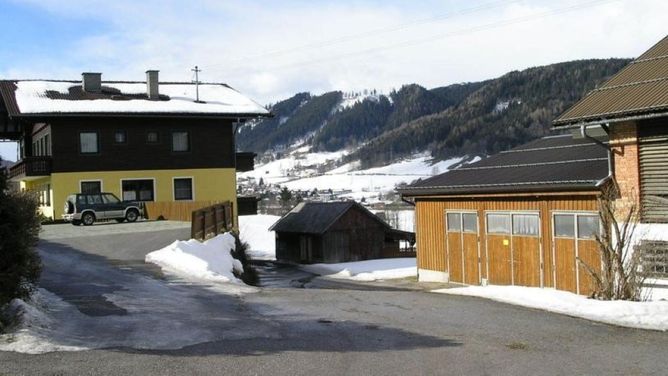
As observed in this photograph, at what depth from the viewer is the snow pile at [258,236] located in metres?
70.2

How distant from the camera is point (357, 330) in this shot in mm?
10672

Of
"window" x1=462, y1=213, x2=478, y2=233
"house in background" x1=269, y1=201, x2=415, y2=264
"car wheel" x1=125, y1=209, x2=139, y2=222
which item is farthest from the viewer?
"house in background" x1=269, y1=201, x2=415, y2=264

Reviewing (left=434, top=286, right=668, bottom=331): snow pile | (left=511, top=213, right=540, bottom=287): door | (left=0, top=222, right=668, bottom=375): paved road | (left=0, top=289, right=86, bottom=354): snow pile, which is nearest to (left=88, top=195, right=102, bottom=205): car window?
(left=0, top=222, right=668, bottom=375): paved road

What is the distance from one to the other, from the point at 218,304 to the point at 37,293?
9.98 feet

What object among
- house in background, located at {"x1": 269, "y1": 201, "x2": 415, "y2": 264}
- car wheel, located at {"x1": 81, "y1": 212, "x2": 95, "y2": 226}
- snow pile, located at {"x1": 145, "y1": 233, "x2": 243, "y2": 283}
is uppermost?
car wheel, located at {"x1": 81, "y1": 212, "x2": 95, "y2": 226}

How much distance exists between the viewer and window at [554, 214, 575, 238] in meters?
21.6

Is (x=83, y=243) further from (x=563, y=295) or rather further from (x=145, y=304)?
(x=563, y=295)

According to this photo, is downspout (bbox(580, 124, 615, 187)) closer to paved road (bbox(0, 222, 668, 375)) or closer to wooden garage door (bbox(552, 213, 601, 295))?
wooden garage door (bbox(552, 213, 601, 295))

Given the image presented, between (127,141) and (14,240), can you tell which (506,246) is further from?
(127,141)

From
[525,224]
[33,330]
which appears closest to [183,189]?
[525,224]

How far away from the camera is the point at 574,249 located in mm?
21531

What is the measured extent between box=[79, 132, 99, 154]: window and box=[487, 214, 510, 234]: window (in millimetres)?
25319

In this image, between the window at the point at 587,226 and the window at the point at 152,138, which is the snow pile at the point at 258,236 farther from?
the window at the point at 587,226

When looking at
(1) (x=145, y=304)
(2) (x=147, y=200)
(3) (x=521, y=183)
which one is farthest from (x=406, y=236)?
(1) (x=145, y=304)
